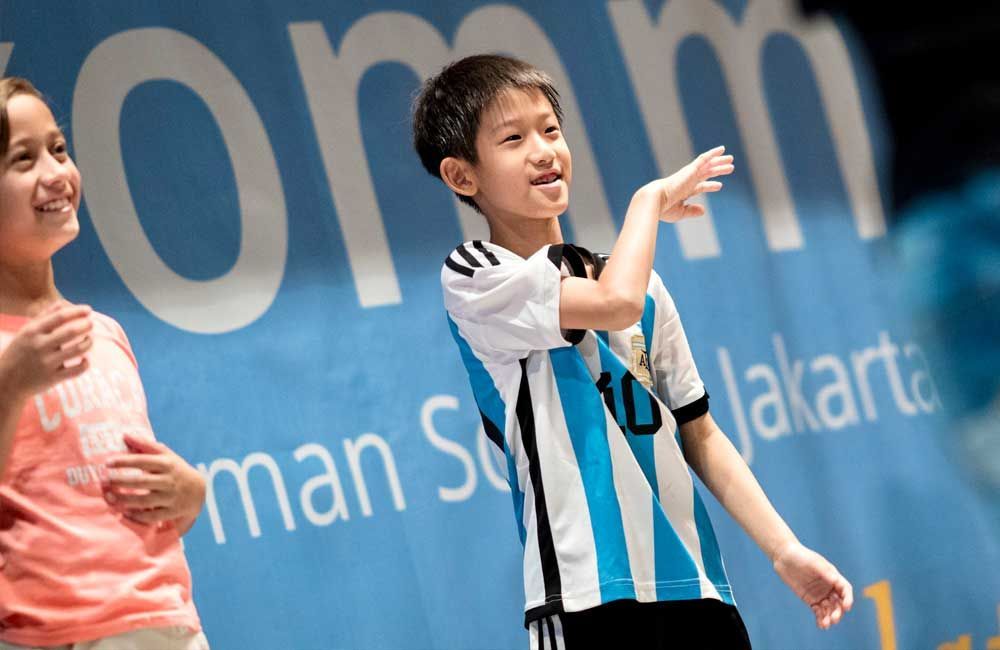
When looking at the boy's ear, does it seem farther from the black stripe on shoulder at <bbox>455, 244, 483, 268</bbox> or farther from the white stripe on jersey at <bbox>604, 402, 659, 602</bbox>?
the white stripe on jersey at <bbox>604, 402, 659, 602</bbox>

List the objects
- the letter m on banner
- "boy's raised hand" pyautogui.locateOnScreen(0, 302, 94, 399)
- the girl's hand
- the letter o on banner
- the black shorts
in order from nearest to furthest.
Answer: "boy's raised hand" pyautogui.locateOnScreen(0, 302, 94, 399) → the girl's hand → the black shorts → the letter o on banner → the letter m on banner

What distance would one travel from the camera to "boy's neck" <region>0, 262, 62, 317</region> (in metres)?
1.69

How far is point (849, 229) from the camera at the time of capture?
347 centimetres

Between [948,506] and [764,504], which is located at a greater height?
[764,504]

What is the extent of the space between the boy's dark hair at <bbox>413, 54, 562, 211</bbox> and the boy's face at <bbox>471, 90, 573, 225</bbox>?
0.05 feet

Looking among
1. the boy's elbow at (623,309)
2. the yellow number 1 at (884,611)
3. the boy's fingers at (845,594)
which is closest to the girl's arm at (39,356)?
the boy's elbow at (623,309)

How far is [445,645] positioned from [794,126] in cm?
167

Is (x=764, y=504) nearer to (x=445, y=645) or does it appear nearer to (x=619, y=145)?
(x=445, y=645)

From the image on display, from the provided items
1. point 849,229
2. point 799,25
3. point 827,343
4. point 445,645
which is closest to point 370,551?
point 445,645

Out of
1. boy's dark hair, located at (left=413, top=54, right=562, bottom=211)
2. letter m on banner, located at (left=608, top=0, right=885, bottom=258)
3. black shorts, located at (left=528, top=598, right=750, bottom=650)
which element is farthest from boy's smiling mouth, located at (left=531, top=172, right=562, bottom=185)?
letter m on banner, located at (left=608, top=0, right=885, bottom=258)

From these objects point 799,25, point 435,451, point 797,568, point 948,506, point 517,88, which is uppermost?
point 799,25

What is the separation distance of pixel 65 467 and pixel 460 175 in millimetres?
732

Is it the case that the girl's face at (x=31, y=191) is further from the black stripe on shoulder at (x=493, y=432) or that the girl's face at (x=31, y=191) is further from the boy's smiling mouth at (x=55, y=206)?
the black stripe on shoulder at (x=493, y=432)

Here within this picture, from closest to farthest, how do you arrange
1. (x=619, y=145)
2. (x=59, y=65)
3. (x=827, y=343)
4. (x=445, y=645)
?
1. (x=59, y=65)
2. (x=445, y=645)
3. (x=619, y=145)
4. (x=827, y=343)
